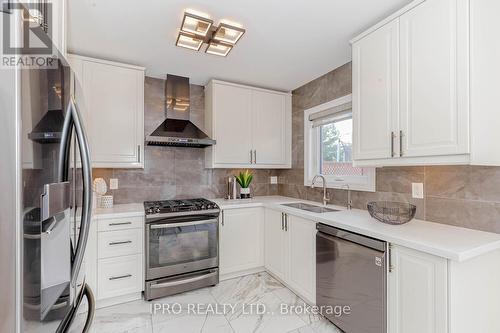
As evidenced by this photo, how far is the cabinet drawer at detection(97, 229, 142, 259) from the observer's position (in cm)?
216

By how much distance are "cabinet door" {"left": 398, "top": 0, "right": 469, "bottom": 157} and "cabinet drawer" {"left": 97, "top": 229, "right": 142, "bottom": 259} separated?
238 centimetres

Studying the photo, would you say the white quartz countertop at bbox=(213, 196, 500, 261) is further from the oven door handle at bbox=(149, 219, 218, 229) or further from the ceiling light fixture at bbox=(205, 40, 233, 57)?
the ceiling light fixture at bbox=(205, 40, 233, 57)

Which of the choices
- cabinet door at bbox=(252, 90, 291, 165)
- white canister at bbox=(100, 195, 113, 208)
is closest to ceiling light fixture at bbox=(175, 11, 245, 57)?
cabinet door at bbox=(252, 90, 291, 165)

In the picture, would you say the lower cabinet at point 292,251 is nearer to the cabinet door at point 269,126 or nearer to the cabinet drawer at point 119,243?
the cabinet door at point 269,126

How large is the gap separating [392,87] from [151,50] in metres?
2.12

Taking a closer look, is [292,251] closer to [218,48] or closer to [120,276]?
[120,276]

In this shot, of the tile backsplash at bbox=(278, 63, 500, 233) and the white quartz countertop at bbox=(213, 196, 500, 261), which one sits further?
the tile backsplash at bbox=(278, 63, 500, 233)

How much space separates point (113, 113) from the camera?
8.05ft

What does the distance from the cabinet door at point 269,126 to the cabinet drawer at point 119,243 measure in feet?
5.45

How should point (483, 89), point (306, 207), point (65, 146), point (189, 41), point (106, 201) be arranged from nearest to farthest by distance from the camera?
1. point (65, 146)
2. point (483, 89)
3. point (189, 41)
4. point (106, 201)
5. point (306, 207)

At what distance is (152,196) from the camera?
292 cm

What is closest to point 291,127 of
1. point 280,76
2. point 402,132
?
point 280,76

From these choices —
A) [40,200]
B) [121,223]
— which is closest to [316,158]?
[121,223]

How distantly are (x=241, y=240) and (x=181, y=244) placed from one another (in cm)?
70
